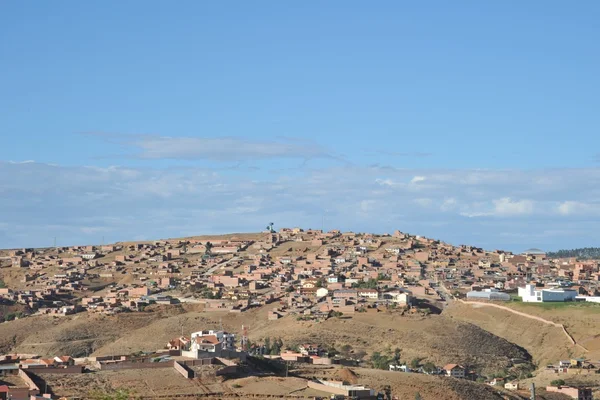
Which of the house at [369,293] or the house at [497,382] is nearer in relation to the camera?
the house at [497,382]

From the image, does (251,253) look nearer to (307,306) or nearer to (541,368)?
(307,306)

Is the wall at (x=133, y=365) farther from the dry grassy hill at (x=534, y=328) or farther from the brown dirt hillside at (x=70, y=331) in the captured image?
the dry grassy hill at (x=534, y=328)

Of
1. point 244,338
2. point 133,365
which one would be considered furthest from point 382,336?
point 133,365

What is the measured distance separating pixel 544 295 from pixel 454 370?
2932 cm

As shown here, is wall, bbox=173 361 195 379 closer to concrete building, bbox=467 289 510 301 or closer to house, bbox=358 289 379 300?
house, bbox=358 289 379 300

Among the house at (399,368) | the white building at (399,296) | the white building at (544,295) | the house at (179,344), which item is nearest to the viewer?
the house at (179,344)

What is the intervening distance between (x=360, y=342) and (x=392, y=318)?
673 cm

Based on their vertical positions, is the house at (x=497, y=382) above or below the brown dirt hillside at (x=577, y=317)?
below

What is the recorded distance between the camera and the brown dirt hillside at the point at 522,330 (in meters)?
92.6

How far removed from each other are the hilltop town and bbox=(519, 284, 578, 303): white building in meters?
0.12

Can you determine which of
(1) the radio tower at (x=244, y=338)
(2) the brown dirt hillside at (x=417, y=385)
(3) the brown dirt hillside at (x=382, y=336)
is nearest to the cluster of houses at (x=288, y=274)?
(1) the radio tower at (x=244, y=338)

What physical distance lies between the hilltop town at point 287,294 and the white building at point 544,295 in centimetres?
12

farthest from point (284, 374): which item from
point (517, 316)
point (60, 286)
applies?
point (60, 286)

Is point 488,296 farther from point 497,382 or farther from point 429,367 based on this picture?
point 497,382
